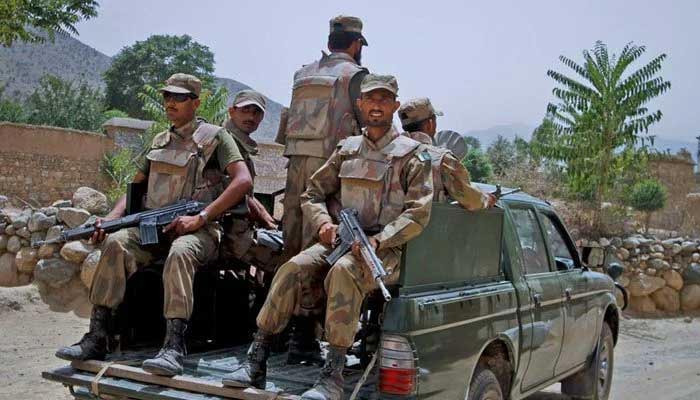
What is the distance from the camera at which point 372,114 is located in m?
4.06

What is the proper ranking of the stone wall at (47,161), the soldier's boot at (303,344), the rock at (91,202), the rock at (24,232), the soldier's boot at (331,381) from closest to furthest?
the soldier's boot at (331,381)
the soldier's boot at (303,344)
the rock at (24,232)
the rock at (91,202)
the stone wall at (47,161)

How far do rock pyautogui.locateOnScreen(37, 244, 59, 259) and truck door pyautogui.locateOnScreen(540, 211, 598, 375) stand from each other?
19.4ft

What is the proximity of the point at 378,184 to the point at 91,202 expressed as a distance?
636 centimetres

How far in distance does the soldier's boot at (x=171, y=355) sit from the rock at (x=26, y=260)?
18.9 ft

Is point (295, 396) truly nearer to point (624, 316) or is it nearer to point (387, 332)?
point (387, 332)

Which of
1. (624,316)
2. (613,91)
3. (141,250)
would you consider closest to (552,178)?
(613,91)

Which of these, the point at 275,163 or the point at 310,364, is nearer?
the point at 310,364

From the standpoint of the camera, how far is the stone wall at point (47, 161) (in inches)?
661

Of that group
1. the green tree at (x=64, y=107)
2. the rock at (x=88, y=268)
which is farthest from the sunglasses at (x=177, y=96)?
the green tree at (x=64, y=107)

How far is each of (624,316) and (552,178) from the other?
14.2 ft

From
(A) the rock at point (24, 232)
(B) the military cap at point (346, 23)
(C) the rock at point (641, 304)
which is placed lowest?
(C) the rock at point (641, 304)

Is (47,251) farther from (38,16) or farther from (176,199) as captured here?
(38,16)

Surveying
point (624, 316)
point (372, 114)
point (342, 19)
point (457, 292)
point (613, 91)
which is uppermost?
point (613, 91)

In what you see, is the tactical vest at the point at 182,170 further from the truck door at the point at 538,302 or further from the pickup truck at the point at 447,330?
the truck door at the point at 538,302
